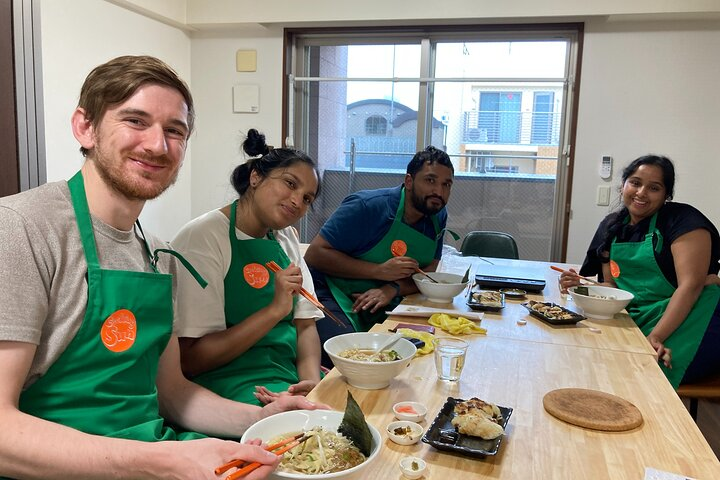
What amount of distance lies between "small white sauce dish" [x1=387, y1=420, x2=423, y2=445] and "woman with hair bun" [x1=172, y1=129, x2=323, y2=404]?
39cm

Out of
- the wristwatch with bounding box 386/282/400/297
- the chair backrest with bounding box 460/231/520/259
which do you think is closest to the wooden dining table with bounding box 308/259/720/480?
the wristwatch with bounding box 386/282/400/297

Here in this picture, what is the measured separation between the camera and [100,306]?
104cm

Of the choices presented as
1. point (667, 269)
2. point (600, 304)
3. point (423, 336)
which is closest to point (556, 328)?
point (600, 304)

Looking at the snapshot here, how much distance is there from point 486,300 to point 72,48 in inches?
114

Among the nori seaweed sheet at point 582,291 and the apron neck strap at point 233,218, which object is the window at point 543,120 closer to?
the nori seaweed sheet at point 582,291

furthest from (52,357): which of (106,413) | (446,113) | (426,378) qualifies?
(446,113)

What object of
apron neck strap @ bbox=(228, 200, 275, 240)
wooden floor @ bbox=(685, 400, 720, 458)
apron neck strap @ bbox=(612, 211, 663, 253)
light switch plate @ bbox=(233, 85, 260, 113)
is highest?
light switch plate @ bbox=(233, 85, 260, 113)

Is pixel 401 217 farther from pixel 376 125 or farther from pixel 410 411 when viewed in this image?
pixel 376 125

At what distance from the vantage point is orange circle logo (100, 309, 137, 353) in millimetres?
1057

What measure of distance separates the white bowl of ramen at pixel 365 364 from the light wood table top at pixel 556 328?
487 mm

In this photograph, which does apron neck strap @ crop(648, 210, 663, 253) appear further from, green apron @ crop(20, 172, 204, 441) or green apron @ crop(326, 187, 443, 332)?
green apron @ crop(20, 172, 204, 441)

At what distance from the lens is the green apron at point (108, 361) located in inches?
39.8

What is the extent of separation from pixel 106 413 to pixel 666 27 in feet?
13.3

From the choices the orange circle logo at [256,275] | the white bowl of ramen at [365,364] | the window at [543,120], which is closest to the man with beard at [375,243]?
the orange circle logo at [256,275]
